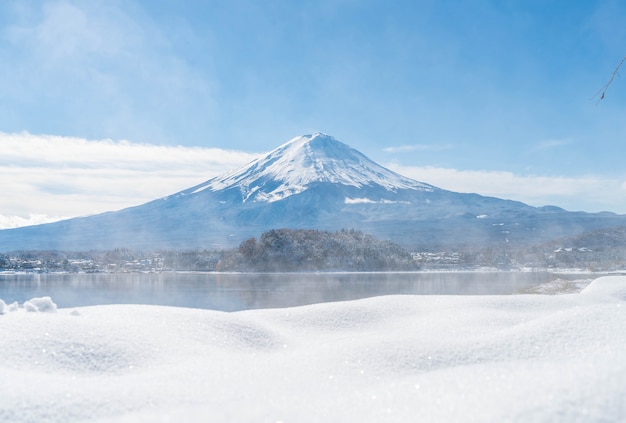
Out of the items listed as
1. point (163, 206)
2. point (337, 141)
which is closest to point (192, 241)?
point (163, 206)

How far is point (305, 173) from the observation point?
14875 cm

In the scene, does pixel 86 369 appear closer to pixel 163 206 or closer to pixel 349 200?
pixel 349 200

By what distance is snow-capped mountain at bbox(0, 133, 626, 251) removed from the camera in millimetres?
104812

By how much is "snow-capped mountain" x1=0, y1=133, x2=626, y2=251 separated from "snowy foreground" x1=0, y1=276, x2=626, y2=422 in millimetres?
86790

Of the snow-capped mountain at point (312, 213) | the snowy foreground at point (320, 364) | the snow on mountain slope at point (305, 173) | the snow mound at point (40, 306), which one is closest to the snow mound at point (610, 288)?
the snowy foreground at point (320, 364)

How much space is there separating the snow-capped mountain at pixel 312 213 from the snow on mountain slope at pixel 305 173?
294 mm

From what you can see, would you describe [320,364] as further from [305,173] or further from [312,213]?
[305,173]

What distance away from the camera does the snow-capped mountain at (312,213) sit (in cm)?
10481

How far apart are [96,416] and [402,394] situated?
4.00 feet

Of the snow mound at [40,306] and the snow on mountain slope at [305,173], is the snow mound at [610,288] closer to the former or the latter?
the snow mound at [40,306]

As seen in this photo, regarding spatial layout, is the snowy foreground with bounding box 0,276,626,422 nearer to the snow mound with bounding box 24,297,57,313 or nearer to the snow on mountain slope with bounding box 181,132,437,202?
the snow mound with bounding box 24,297,57,313

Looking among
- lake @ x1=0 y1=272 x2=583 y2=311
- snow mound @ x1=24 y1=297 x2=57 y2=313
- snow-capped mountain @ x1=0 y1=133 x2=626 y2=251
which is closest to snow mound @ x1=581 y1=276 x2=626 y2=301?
snow mound @ x1=24 y1=297 x2=57 y2=313

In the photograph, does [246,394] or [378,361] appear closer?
[246,394]

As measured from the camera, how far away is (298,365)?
9.34 feet
